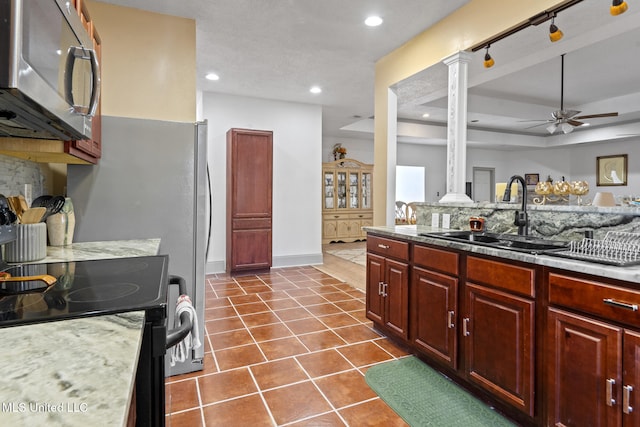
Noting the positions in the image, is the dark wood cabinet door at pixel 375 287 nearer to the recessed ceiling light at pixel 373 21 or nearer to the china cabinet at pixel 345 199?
the recessed ceiling light at pixel 373 21

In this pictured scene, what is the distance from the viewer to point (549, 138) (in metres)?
8.54

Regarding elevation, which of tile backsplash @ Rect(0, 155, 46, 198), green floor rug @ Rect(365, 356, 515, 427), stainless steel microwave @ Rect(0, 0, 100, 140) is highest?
stainless steel microwave @ Rect(0, 0, 100, 140)

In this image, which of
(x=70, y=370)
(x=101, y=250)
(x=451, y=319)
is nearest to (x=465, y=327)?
(x=451, y=319)

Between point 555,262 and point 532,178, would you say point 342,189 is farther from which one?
point 555,262

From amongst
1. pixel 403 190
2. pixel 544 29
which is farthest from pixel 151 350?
pixel 403 190

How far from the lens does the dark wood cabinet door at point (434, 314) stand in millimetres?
2078

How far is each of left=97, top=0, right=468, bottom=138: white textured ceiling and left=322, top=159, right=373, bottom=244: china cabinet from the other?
293cm

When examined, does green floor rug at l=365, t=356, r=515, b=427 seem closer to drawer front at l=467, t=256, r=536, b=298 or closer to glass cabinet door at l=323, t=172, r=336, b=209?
drawer front at l=467, t=256, r=536, b=298

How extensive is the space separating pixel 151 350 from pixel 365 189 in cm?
751

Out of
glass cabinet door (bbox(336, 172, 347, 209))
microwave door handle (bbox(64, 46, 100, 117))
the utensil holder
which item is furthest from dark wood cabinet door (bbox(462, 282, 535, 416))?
glass cabinet door (bbox(336, 172, 347, 209))

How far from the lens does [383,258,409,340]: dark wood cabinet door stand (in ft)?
8.14

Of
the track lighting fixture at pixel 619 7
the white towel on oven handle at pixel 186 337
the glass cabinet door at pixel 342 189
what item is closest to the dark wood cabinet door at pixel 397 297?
the white towel on oven handle at pixel 186 337

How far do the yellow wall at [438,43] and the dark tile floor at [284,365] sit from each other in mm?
1346

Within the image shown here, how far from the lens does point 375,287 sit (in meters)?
2.87
